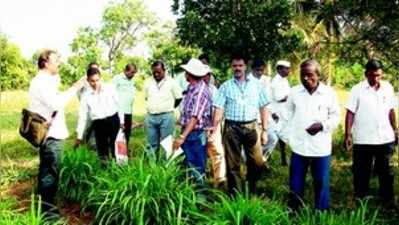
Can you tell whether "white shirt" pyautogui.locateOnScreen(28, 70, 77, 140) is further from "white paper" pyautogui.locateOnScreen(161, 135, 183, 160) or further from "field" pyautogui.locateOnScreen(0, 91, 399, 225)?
"white paper" pyautogui.locateOnScreen(161, 135, 183, 160)

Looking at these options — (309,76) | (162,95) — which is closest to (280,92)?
(162,95)

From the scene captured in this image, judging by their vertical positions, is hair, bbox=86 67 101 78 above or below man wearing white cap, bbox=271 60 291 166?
above

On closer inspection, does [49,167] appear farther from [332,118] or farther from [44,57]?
[332,118]

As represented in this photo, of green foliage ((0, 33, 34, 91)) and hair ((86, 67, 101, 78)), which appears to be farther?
green foliage ((0, 33, 34, 91))

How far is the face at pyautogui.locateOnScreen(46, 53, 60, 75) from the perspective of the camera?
18.2ft

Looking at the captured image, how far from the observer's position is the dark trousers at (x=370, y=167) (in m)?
6.40

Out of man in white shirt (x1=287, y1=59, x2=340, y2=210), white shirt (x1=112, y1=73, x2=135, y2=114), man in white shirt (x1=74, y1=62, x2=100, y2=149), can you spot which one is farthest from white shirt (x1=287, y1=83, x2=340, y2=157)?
white shirt (x1=112, y1=73, x2=135, y2=114)

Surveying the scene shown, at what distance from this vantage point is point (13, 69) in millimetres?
42219

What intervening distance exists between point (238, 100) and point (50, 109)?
6.58 ft

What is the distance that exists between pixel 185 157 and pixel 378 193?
7.53ft

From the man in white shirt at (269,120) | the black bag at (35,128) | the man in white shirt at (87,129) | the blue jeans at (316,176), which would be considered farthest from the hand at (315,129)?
the man in white shirt at (87,129)

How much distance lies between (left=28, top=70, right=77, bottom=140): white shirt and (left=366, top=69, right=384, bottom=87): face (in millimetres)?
2915

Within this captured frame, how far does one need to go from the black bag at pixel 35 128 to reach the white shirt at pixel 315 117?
7.62ft

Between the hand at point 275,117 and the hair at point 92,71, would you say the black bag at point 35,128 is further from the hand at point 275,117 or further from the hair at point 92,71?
the hand at point 275,117
